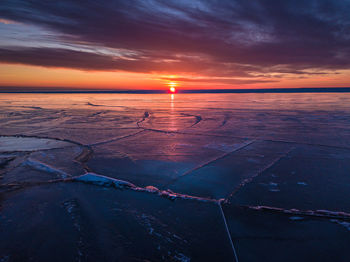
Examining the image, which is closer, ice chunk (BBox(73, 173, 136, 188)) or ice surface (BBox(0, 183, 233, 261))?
ice surface (BBox(0, 183, 233, 261))

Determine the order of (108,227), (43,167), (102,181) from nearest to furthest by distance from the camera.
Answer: (108,227) < (102,181) < (43,167)

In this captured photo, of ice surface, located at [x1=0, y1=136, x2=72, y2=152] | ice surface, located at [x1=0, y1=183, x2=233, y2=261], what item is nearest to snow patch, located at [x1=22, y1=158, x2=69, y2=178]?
ice surface, located at [x1=0, y1=183, x2=233, y2=261]

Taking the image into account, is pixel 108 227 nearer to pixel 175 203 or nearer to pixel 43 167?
pixel 175 203

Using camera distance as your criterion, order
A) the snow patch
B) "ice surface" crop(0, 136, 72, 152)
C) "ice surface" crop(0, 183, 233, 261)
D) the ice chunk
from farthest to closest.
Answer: "ice surface" crop(0, 136, 72, 152) < the snow patch < the ice chunk < "ice surface" crop(0, 183, 233, 261)

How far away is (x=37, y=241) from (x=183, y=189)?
1899 millimetres

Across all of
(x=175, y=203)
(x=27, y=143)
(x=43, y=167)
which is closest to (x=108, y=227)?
(x=175, y=203)

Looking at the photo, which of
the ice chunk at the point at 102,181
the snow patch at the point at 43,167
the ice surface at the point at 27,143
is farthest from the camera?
the ice surface at the point at 27,143

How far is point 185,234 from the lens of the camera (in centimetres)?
231

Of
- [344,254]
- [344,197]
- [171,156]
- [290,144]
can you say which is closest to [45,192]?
[171,156]

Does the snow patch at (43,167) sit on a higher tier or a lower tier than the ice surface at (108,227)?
higher

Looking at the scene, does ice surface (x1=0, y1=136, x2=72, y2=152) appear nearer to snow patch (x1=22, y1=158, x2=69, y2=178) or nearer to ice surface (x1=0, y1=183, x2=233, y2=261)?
snow patch (x1=22, y1=158, x2=69, y2=178)

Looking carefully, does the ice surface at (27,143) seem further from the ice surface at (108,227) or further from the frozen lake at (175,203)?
the ice surface at (108,227)

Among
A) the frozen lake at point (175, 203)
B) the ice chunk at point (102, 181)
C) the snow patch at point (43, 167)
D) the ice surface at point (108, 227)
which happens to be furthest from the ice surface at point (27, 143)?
the ice surface at point (108, 227)

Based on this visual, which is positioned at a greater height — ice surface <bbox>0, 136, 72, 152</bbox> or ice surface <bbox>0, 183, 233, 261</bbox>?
ice surface <bbox>0, 136, 72, 152</bbox>
